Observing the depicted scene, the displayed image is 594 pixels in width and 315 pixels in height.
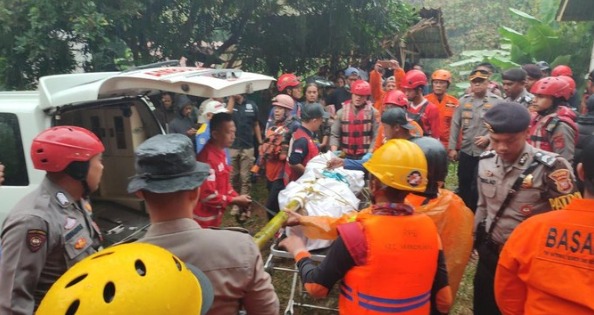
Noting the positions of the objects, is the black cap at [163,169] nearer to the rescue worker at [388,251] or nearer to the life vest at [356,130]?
the rescue worker at [388,251]

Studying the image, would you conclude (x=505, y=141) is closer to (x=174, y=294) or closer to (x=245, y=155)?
(x=174, y=294)

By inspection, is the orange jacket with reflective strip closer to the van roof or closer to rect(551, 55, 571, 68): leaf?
the van roof

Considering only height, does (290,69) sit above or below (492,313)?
above

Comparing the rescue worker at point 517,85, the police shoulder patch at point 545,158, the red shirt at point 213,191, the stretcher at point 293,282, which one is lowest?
the stretcher at point 293,282

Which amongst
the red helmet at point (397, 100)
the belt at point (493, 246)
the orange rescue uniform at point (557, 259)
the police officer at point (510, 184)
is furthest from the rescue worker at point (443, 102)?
the orange rescue uniform at point (557, 259)

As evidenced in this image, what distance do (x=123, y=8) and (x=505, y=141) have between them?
6335 mm

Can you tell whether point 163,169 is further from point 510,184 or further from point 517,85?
point 517,85

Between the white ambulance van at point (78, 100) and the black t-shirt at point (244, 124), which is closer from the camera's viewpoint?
the white ambulance van at point (78, 100)

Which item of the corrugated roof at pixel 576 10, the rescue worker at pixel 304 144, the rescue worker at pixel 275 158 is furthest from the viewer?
the corrugated roof at pixel 576 10

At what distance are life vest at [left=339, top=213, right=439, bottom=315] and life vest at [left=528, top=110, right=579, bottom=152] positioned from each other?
252cm

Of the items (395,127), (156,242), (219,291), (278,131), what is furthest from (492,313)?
(278,131)

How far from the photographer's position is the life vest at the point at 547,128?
3754mm

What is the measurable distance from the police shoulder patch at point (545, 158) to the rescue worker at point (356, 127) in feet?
10.2

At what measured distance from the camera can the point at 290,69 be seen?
10.3 meters
